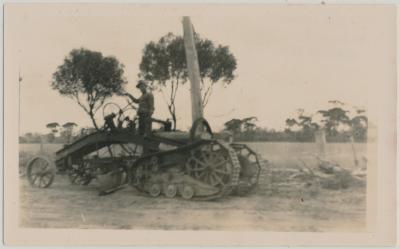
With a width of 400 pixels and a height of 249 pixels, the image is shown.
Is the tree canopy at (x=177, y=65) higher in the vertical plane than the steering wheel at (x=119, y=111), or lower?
higher

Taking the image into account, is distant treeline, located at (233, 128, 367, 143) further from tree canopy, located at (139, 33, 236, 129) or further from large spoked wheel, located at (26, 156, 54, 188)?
large spoked wheel, located at (26, 156, 54, 188)

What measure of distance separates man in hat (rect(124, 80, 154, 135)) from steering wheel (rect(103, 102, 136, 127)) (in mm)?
270

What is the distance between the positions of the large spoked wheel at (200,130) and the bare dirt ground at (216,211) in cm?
145

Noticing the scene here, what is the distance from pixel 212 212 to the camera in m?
14.4

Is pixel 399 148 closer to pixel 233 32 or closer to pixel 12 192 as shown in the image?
pixel 233 32

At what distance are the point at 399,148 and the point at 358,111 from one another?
1.16 meters

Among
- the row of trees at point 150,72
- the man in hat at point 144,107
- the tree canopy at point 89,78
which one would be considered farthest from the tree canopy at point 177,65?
the tree canopy at point 89,78

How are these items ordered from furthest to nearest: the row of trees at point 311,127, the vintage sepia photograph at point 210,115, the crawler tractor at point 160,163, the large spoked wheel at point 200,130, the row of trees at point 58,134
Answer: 1. the row of trees at point 58,134
2. the large spoked wheel at point 200,130
3. the row of trees at point 311,127
4. the crawler tractor at point 160,163
5. the vintage sepia photograph at point 210,115

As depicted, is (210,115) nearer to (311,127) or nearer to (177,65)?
(177,65)

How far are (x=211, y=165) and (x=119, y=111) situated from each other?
264 cm

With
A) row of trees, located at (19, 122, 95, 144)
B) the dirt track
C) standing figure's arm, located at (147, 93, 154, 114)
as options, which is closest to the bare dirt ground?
the dirt track

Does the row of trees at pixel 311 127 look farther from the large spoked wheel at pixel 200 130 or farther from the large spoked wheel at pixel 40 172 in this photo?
the large spoked wheel at pixel 40 172

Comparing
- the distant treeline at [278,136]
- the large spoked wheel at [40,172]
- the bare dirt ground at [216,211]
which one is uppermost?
the distant treeline at [278,136]

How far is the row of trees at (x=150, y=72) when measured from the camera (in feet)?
50.7
